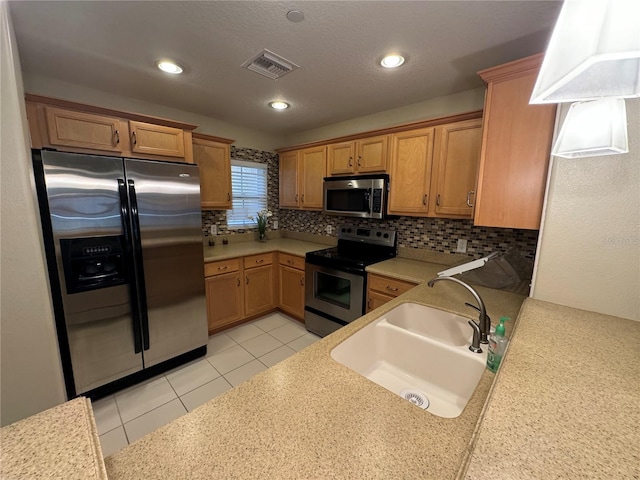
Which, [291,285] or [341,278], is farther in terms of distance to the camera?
[291,285]

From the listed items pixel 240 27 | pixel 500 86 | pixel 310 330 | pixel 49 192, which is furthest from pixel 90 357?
pixel 500 86

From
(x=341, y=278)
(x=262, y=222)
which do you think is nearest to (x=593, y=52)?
(x=341, y=278)

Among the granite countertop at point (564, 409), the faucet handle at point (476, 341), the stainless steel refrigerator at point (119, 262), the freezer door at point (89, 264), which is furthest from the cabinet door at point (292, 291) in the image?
the granite countertop at point (564, 409)

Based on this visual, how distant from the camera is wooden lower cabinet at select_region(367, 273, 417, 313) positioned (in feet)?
6.94

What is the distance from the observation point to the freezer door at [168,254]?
1.95 m

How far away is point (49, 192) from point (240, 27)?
1549mm

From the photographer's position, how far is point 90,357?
1.85 metres

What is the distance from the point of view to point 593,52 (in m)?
0.40

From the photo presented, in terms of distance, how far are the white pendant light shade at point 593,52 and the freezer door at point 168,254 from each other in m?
2.26

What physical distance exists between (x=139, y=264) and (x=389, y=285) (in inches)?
79.0

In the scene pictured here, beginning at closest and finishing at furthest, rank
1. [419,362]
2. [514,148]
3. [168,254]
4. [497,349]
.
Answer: [497,349] → [419,362] → [514,148] → [168,254]

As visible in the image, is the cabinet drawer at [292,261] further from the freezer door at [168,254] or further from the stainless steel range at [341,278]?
the freezer door at [168,254]

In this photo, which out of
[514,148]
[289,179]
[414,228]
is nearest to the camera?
[514,148]

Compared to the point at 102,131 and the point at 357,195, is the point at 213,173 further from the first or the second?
the point at 357,195
